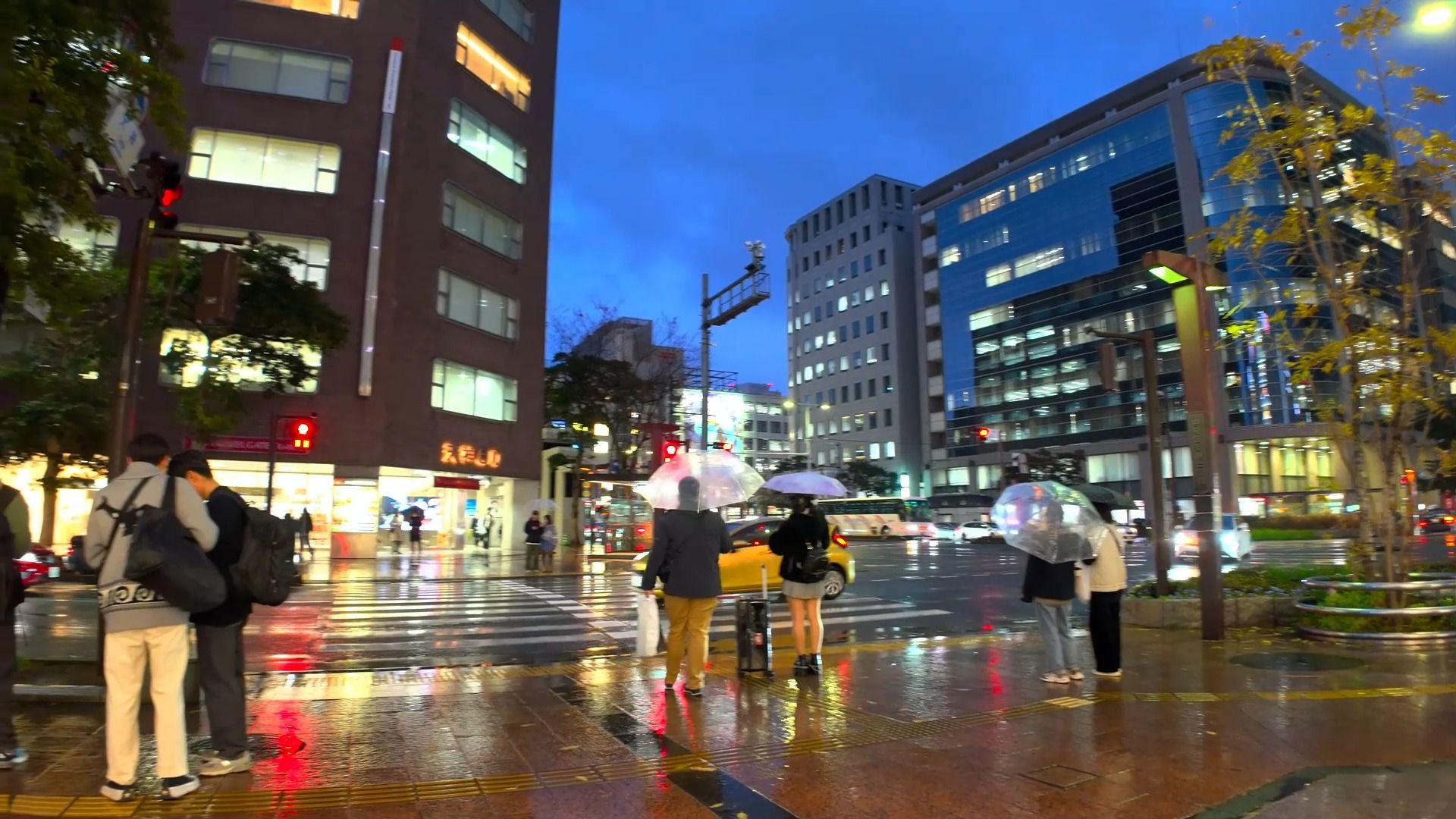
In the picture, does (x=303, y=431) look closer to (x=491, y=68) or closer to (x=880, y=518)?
(x=491, y=68)

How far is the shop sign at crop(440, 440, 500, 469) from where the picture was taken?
30.2 meters

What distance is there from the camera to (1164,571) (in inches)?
472

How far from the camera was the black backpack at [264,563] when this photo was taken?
16.5 feet

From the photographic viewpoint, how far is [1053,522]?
7.60 metres

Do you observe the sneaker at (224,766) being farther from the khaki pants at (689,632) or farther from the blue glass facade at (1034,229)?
the blue glass facade at (1034,229)

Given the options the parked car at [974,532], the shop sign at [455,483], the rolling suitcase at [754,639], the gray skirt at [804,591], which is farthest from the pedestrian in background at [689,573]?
the parked car at [974,532]

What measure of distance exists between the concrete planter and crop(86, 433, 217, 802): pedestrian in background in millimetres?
10456

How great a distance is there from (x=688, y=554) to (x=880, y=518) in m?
49.5

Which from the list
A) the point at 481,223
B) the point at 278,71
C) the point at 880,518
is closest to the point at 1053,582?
the point at 481,223

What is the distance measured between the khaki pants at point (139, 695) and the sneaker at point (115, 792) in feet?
0.08

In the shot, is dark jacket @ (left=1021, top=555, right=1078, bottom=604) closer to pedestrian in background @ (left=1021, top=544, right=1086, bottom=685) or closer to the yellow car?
pedestrian in background @ (left=1021, top=544, right=1086, bottom=685)

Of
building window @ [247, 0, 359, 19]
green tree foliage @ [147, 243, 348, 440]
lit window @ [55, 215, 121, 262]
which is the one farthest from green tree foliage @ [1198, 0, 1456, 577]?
building window @ [247, 0, 359, 19]

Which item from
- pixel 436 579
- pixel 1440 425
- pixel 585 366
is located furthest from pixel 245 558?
pixel 1440 425

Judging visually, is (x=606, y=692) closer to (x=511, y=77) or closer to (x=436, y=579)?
(x=436, y=579)
